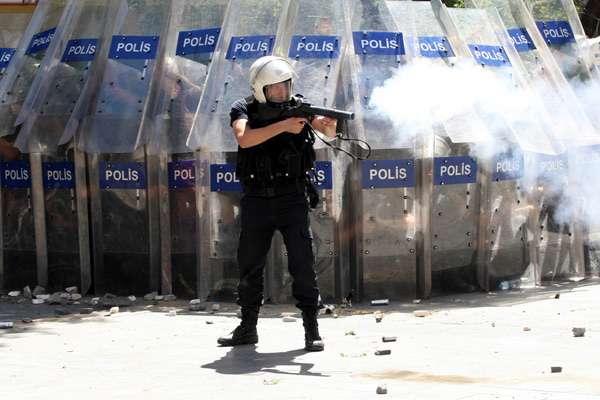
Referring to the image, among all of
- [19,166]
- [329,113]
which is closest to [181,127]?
[19,166]

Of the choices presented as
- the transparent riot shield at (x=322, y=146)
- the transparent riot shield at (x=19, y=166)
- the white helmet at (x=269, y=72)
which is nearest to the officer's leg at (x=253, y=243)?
the white helmet at (x=269, y=72)

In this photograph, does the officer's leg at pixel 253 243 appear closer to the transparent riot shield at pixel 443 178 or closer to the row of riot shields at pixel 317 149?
the row of riot shields at pixel 317 149

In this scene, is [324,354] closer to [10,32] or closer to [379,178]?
[379,178]

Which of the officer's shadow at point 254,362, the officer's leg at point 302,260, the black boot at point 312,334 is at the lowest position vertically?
the officer's shadow at point 254,362

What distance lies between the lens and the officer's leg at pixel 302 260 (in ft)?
25.5

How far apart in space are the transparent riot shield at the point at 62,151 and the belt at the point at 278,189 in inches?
132

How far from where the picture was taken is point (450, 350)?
766cm

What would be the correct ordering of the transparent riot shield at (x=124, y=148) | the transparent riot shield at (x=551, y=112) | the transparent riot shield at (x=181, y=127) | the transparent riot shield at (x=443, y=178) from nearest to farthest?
the transparent riot shield at (x=443, y=178) → the transparent riot shield at (x=181, y=127) → the transparent riot shield at (x=124, y=148) → the transparent riot shield at (x=551, y=112)

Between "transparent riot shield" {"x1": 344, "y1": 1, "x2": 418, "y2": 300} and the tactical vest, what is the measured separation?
2198 mm

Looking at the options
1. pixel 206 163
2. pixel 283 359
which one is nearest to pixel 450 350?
pixel 283 359

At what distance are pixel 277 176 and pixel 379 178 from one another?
236 cm

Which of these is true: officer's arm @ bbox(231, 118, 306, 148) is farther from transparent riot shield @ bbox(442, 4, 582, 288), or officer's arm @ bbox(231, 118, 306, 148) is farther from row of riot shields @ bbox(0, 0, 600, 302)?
transparent riot shield @ bbox(442, 4, 582, 288)

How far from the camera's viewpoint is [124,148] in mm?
10508

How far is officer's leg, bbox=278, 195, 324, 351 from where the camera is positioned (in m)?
7.76
